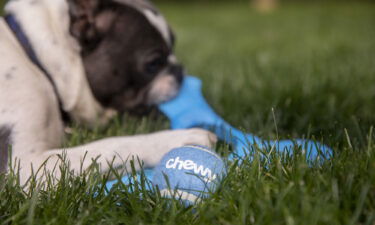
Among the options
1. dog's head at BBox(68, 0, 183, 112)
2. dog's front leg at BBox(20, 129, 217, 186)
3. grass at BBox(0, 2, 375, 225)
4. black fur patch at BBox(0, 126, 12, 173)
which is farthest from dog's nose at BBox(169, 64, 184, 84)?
black fur patch at BBox(0, 126, 12, 173)

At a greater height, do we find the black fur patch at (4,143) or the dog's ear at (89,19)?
the dog's ear at (89,19)

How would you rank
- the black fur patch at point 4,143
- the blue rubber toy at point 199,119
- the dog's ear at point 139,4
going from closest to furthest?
the black fur patch at point 4,143
the blue rubber toy at point 199,119
the dog's ear at point 139,4

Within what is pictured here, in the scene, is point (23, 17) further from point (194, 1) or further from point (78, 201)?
point (194, 1)

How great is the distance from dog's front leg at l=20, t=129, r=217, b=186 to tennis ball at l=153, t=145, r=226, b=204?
271 mm

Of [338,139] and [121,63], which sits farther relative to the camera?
[121,63]

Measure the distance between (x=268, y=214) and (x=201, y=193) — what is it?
32 cm

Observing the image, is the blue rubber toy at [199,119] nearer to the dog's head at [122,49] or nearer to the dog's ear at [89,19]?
the dog's head at [122,49]

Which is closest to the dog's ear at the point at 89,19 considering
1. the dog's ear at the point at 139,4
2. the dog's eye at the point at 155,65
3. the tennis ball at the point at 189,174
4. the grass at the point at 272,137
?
the dog's ear at the point at 139,4

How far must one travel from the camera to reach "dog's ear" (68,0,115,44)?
2590mm

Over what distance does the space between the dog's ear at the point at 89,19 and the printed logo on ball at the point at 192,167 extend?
47.9 inches

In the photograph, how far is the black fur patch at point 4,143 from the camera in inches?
76.5

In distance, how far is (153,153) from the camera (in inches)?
82.5

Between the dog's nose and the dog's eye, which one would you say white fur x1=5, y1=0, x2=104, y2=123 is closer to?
the dog's eye

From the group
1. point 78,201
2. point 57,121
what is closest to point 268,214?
point 78,201
